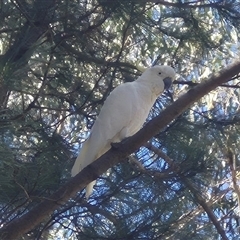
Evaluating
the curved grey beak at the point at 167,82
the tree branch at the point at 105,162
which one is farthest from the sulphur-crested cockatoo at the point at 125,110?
the tree branch at the point at 105,162

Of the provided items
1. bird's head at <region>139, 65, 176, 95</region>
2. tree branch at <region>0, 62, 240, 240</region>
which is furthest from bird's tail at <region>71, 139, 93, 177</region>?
bird's head at <region>139, 65, 176, 95</region>

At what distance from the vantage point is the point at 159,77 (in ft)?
8.78

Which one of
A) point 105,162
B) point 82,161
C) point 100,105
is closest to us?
point 105,162

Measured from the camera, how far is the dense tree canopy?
2295 mm

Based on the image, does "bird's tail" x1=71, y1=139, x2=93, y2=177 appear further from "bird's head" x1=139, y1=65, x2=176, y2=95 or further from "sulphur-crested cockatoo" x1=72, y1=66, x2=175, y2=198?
"bird's head" x1=139, y1=65, x2=176, y2=95

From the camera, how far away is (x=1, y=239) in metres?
2.02

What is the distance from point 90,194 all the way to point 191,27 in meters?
0.87

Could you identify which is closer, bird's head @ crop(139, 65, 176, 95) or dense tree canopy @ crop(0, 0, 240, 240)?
dense tree canopy @ crop(0, 0, 240, 240)

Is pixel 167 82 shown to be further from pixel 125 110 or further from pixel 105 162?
pixel 105 162

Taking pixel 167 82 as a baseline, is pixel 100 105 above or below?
above

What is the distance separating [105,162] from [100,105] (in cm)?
69

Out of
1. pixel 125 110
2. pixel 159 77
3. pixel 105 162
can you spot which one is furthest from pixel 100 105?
pixel 105 162

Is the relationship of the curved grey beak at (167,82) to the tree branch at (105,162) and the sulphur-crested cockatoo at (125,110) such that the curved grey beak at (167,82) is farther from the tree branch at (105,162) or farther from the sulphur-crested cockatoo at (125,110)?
the tree branch at (105,162)

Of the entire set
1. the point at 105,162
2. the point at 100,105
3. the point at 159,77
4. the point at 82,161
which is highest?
the point at 100,105
